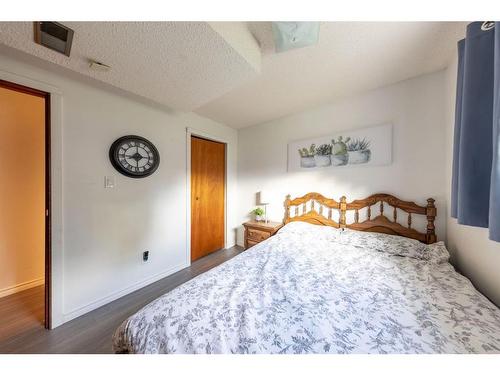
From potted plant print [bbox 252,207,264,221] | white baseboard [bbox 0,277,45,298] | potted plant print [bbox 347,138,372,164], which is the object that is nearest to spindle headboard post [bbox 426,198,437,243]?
potted plant print [bbox 347,138,372,164]

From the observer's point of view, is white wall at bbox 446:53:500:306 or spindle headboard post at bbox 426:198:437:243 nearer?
white wall at bbox 446:53:500:306

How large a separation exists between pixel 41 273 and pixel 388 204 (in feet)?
13.3

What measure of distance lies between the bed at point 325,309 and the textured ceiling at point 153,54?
148cm

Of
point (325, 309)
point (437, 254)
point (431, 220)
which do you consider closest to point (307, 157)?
point (431, 220)

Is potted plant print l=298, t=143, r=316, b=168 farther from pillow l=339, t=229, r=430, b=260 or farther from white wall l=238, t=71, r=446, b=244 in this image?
pillow l=339, t=229, r=430, b=260

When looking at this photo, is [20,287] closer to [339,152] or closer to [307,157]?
[307,157]

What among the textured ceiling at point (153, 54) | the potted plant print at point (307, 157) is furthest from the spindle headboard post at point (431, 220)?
the textured ceiling at point (153, 54)

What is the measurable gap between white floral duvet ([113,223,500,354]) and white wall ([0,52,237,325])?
3.77 ft

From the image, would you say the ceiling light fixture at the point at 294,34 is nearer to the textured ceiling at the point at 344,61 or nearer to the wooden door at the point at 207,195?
the textured ceiling at the point at 344,61

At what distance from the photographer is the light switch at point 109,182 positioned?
5.71ft

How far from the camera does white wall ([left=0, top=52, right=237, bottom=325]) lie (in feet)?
4.93

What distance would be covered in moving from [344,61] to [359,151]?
98 cm
